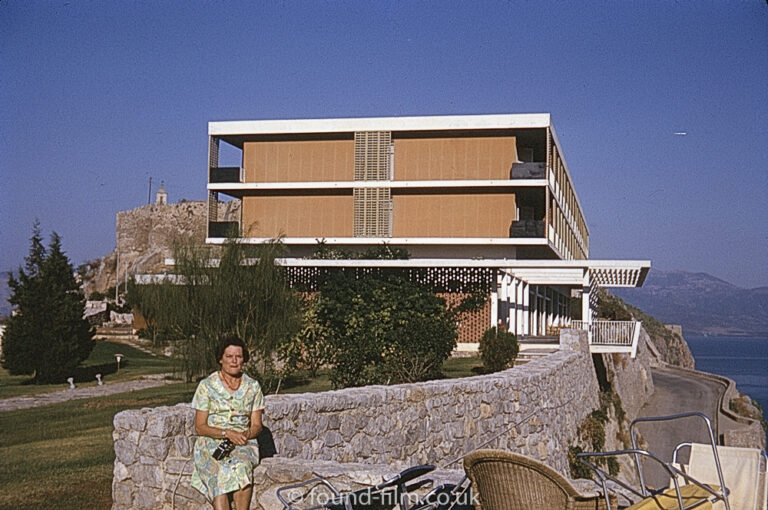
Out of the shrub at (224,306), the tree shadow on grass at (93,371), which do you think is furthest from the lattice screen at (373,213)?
the shrub at (224,306)

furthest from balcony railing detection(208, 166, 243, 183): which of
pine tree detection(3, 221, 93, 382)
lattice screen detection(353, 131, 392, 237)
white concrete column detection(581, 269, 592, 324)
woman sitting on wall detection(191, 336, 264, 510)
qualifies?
woman sitting on wall detection(191, 336, 264, 510)

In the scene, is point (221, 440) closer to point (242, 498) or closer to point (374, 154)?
point (242, 498)

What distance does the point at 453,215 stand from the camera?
122ft

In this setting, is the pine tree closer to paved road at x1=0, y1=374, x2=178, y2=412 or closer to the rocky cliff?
paved road at x1=0, y1=374, x2=178, y2=412

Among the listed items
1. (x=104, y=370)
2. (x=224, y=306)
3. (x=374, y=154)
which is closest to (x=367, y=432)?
(x=224, y=306)

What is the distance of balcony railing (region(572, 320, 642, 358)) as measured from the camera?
26.1 meters

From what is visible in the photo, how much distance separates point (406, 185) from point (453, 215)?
2.47m

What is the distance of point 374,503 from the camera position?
632cm

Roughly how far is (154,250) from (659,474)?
7302 cm

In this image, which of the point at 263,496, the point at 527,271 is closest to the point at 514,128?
the point at 527,271

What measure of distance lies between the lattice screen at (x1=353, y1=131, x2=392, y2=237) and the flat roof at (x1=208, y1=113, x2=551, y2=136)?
508 millimetres

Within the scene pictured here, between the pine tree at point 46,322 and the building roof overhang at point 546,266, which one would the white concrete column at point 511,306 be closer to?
the building roof overhang at point 546,266

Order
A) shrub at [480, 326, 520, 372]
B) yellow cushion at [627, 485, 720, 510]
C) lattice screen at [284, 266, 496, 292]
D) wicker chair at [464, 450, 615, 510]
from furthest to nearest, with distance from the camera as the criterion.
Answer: lattice screen at [284, 266, 496, 292] → shrub at [480, 326, 520, 372] → yellow cushion at [627, 485, 720, 510] → wicker chair at [464, 450, 615, 510]

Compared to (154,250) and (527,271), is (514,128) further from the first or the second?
(154,250)
